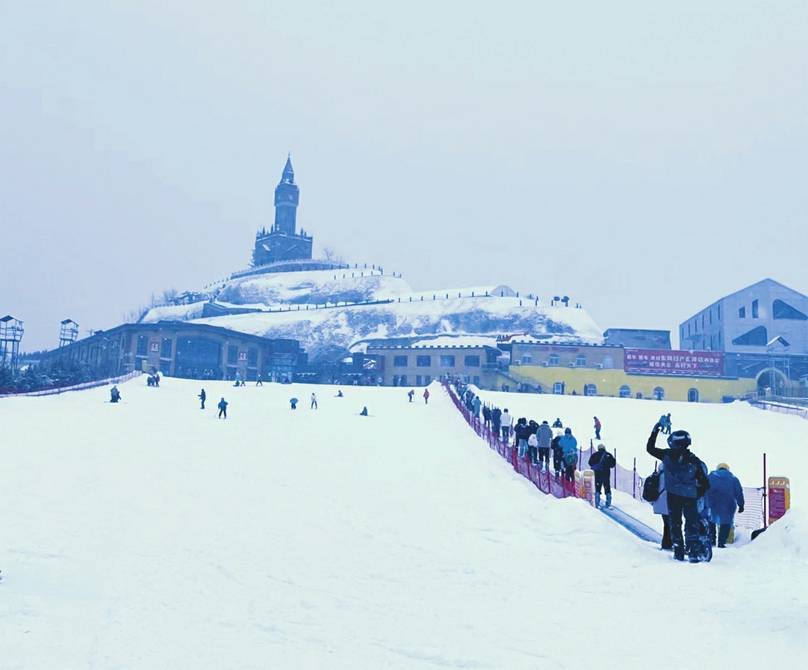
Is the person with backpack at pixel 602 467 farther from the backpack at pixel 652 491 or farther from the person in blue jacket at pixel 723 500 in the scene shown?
the backpack at pixel 652 491

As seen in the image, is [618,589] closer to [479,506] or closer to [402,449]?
[479,506]

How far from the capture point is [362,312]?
404 ft

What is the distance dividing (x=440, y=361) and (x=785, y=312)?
107 feet

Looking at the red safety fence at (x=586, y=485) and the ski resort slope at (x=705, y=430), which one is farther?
the ski resort slope at (x=705, y=430)

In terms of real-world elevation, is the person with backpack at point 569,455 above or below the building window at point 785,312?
below

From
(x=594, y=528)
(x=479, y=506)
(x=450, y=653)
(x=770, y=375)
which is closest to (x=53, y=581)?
(x=450, y=653)

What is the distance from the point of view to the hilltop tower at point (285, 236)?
530ft

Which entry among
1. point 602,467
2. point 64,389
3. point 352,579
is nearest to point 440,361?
point 64,389

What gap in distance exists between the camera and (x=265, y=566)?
341 inches

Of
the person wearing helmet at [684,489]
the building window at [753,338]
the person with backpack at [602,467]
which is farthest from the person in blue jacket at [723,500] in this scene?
the building window at [753,338]

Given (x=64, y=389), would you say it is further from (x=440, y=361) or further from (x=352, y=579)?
(x=440, y=361)

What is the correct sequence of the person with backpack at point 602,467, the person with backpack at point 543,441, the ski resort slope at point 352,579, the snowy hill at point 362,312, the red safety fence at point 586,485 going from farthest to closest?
1. the snowy hill at point 362,312
2. the person with backpack at point 543,441
3. the person with backpack at point 602,467
4. the red safety fence at point 586,485
5. the ski resort slope at point 352,579

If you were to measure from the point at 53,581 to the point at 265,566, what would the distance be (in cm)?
211

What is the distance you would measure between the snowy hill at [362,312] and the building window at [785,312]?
85.4 ft
